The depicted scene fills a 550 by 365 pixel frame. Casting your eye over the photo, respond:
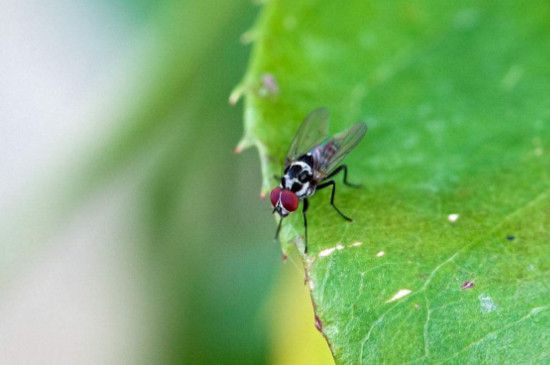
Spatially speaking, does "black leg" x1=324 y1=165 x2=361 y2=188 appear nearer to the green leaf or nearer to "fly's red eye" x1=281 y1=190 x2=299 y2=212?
the green leaf

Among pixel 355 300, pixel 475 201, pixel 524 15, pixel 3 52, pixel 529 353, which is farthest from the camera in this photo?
pixel 3 52

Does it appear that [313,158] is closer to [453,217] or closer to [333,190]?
[333,190]

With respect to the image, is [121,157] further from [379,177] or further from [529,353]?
[529,353]

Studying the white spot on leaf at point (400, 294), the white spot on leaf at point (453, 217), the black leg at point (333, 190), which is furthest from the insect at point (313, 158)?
the white spot on leaf at point (400, 294)

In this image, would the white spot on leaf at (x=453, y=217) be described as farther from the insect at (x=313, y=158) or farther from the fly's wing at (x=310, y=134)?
the fly's wing at (x=310, y=134)

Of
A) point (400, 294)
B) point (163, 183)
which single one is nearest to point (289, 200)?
point (400, 294)

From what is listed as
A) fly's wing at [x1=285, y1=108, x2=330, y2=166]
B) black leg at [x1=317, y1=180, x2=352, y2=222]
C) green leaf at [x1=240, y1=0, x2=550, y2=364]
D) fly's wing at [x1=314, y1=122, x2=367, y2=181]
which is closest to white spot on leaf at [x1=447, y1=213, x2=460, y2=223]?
green leaf at [x1=240, y1=0, x2=550, y2=364]

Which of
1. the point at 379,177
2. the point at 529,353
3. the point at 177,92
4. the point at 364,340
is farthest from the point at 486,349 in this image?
the point at 177,92
